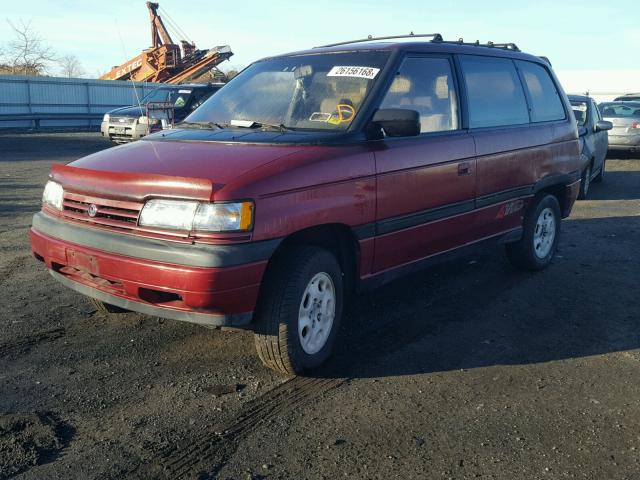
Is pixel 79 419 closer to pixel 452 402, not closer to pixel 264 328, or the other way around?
pixel 264 328

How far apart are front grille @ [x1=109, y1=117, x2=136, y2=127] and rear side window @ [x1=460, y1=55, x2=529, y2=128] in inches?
499

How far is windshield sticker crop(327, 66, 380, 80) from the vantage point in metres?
4.39

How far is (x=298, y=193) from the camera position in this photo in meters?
3.55

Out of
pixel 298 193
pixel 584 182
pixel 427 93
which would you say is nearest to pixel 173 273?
pixel 298 193

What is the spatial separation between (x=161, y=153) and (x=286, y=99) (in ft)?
3.56

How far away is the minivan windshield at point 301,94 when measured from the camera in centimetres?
429

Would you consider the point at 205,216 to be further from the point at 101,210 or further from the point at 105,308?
the point at 105,308

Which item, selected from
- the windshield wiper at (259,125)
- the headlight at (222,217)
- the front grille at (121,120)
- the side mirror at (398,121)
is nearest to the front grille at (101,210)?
the headlight at (222,217)

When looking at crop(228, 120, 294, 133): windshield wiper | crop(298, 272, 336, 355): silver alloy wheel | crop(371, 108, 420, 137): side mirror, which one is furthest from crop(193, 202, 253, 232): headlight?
crop(371, 108, 420, 137): side mirror

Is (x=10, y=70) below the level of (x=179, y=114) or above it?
above

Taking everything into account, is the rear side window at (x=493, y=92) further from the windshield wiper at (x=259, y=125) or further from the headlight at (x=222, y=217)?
the headlight at (x=222, y=217)

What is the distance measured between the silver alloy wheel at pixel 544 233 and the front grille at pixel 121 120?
12.6 metres

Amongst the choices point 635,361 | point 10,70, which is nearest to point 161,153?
point 635,361

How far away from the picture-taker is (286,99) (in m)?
4.53
